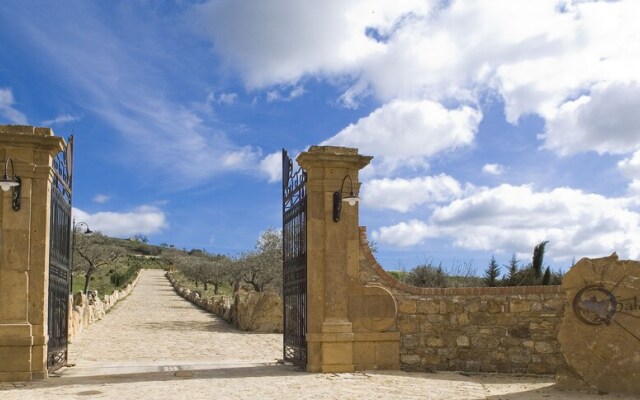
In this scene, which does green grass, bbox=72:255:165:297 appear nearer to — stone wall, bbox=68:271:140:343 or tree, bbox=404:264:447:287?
stone wall, bbox=68:271:140:343

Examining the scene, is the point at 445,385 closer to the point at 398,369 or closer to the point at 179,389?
the point at 398,369

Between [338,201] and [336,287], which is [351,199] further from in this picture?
[336,287]

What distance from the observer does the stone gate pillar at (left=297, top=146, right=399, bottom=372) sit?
1083 centimetres

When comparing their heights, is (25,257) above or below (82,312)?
above

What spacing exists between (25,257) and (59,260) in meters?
1.11

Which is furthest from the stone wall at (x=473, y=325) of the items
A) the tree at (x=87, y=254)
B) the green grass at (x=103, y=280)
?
the tree at (x=87, y=254)

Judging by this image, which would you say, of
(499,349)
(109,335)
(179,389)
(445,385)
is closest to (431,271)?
(109,335)

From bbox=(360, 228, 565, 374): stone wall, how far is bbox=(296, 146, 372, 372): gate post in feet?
1.17

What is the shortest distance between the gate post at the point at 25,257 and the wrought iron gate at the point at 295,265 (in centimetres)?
413

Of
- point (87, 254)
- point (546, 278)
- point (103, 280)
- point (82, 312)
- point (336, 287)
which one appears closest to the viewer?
point (336, 287)

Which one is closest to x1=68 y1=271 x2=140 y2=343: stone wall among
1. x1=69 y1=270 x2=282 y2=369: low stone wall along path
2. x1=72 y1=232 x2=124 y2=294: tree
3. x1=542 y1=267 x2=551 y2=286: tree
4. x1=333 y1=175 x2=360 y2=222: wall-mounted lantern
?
x1=69 y1=270 x2=282 y2=369: low stone wall along path

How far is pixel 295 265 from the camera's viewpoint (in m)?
11.9

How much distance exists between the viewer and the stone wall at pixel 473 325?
11.1 metres

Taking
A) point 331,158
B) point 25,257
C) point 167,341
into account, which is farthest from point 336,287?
point 167,341
